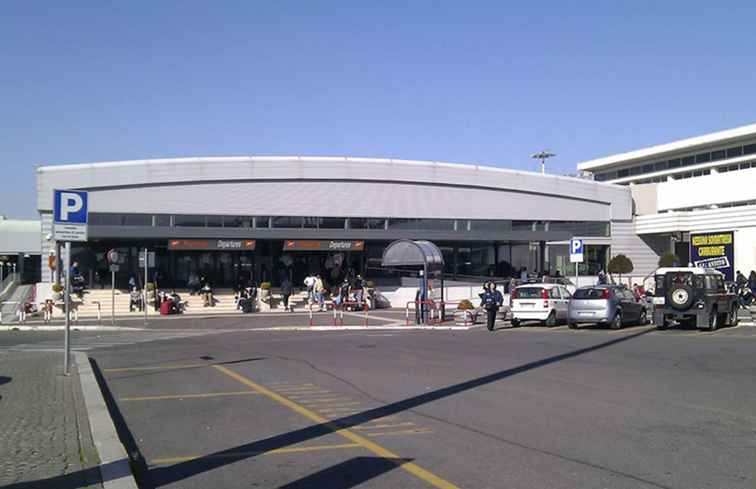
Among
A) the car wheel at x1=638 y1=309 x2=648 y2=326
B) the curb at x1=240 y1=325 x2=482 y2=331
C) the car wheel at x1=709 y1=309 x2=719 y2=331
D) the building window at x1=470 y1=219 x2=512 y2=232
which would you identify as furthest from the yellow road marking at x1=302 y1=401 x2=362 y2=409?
the building window at x1=470 y1=219 x2=512 y2=232

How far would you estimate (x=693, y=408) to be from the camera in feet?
33.5

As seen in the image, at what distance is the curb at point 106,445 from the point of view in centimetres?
632

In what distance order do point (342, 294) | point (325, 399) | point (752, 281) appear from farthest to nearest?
point (342, 294) → point (752, 281) → point (325, 399)

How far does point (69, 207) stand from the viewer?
1322cm

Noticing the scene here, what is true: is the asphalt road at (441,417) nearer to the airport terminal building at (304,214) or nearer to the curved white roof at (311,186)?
the airport terminal building at (304,214)

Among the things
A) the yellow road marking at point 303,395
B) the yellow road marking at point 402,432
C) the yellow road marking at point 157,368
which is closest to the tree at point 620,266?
the yellow road marking at point 157,368

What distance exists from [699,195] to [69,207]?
51.4 meters

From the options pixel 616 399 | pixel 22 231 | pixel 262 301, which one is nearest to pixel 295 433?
pixel 616 399

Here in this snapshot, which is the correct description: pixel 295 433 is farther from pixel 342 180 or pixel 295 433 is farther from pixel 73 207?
pixel 342 180

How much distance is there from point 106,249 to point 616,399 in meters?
37.0

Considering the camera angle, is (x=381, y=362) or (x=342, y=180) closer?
(x=381, y=362)

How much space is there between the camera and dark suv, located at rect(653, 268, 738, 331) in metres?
23.9

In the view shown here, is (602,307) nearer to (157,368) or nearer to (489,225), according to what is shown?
(157,368)

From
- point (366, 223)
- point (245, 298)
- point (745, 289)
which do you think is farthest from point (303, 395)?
point (366, 223)
